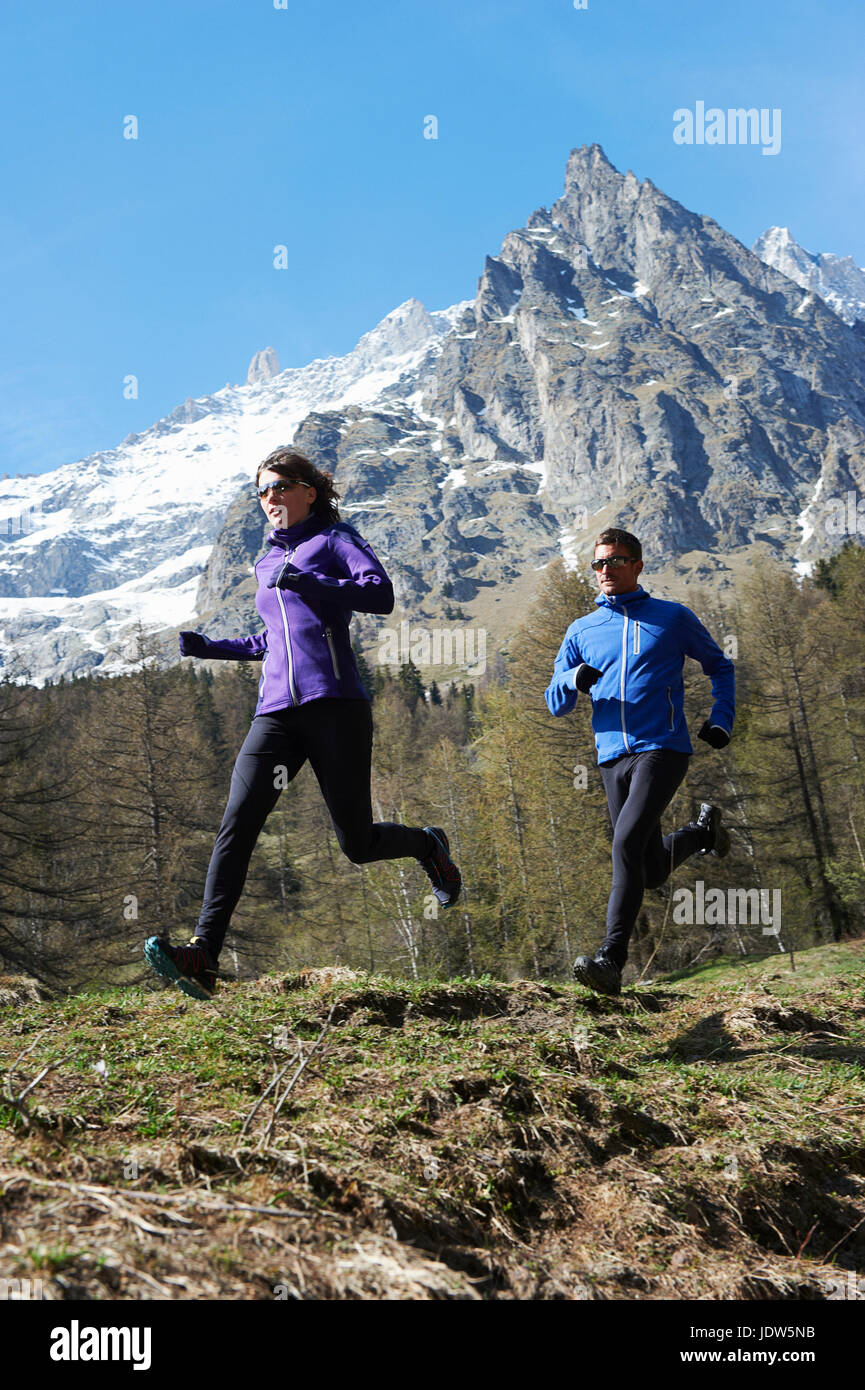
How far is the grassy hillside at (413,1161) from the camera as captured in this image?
6.13ft

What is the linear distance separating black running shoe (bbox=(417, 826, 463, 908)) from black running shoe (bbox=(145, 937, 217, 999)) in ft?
4.87

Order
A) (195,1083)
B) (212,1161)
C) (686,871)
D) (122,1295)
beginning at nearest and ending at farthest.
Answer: (122,1295) < (212,1161) < (195,1083) < (686,871)

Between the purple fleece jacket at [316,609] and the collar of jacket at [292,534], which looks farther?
the collar of jacket at [292,534]

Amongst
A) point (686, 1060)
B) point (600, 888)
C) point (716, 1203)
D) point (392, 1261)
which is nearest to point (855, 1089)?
point (686, 1060)

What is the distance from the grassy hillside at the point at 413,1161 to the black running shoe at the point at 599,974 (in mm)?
375

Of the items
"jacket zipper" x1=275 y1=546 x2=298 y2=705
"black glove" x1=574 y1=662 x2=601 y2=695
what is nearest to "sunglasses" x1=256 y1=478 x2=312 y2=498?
"jacket zipper" x1=275 y1=546 x2=298 y2=705

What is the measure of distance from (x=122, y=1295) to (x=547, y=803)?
2205 cm

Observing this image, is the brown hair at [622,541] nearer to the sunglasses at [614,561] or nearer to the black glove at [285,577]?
the sunglasses at [614,561]

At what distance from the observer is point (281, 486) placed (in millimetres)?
4734

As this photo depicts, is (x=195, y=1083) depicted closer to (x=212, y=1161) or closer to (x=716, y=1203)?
(x=212, y=1161)

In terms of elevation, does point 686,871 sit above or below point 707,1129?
below

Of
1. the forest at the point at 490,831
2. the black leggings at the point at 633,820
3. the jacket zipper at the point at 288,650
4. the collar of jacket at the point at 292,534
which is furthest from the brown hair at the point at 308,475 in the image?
the forest at the point at 490,831

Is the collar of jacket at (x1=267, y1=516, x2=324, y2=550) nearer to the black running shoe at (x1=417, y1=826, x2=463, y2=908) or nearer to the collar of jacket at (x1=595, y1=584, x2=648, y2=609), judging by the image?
the black running shoe at (x1=417, y1=826, x2=463, y2=908)

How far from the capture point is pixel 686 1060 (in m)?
4.24
